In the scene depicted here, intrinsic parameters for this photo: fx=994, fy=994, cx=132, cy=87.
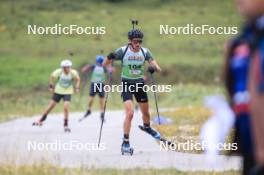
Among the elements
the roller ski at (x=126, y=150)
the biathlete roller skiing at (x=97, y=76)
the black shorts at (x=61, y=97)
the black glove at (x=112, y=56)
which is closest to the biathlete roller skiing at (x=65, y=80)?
the black shorts at (x=61, y=97)

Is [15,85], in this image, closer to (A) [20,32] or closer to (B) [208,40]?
(A) [20,32]

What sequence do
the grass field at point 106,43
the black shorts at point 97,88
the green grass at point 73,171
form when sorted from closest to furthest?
the green grass at point 73,171, the black shorts at point 97,88, the grass field at point 106,43

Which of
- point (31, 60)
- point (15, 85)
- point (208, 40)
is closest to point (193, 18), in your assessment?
point (208, 40)

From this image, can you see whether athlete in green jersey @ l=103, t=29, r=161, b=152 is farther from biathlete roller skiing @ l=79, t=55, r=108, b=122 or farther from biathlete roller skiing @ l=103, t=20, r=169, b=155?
biathlete roller skiing @ l=79, t=55, r=108, b=122

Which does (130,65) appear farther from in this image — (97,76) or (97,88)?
(97,88)

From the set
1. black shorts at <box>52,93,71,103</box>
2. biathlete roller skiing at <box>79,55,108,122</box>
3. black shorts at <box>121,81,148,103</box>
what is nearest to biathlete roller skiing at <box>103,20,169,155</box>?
black shorts at <box>121,81,148,103</box>

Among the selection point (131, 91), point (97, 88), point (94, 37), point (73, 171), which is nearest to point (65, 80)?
point (97, 88)

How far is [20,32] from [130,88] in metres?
40.5

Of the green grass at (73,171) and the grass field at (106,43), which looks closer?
the green grass at (73,171)

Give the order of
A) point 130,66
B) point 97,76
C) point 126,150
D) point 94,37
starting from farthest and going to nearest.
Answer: point 94,37 < point 97,76 < point 130,66 < point 126,150

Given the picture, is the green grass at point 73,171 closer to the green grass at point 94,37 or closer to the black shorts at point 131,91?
the black shorts at point 131,91

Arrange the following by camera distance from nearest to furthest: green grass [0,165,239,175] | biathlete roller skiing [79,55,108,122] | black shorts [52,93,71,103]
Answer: green grass [0,165,239,175] < black shorts [52,93,71,103] < biathlete roller skiing [79,55,108,122]

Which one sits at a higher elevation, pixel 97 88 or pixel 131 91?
pixel 97 88

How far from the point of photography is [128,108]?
16.5m
